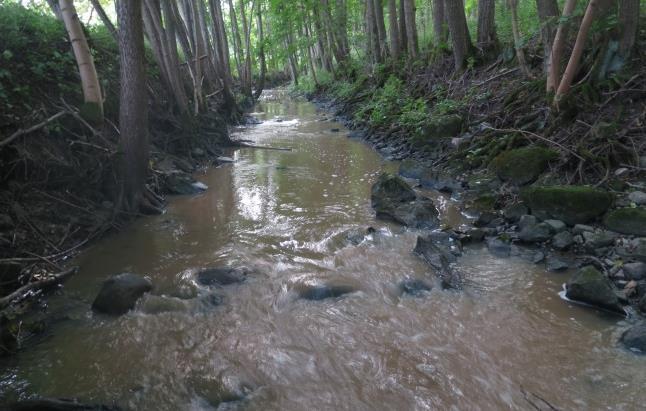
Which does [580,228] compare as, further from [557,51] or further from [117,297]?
[117,297]

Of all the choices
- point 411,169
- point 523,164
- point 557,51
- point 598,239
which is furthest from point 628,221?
point 411,169

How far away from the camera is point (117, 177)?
788cm

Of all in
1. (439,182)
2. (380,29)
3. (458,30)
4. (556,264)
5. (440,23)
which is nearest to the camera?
(556,264)

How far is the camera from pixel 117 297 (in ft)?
16.8

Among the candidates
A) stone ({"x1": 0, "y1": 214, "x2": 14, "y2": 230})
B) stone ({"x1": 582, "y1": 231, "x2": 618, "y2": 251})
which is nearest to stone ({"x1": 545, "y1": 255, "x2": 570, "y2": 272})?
stone ({"x1": 582, "y1": 231, "x2": 618, "y2": 251})

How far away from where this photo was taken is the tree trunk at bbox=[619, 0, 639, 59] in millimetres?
7656

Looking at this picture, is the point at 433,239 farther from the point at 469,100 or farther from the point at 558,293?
the point at 469,100

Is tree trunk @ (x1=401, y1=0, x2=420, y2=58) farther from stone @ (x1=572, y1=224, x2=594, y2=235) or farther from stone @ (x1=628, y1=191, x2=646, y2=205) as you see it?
stone @ (x1=572, y1=224, x2=594, y2=235)

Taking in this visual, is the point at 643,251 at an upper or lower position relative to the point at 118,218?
lower

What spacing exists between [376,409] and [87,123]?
22.6ft

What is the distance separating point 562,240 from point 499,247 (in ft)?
2.64

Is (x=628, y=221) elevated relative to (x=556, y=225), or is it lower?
elevated

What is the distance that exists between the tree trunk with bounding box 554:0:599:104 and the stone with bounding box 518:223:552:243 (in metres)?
3.24

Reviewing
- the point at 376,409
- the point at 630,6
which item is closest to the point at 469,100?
the point at 630,6
